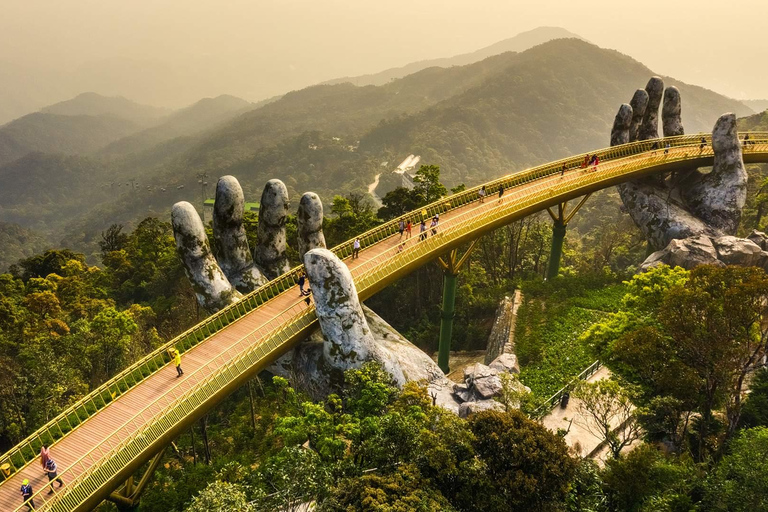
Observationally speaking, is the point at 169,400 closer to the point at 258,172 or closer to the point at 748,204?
the point at 748,204

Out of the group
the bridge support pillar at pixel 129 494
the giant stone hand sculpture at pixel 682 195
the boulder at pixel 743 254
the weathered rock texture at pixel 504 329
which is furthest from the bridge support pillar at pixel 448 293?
the bridge support pillar at pixel 129 494

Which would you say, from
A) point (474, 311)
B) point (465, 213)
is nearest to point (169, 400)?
point (465, 213)

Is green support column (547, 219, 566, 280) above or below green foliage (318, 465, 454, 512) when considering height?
below

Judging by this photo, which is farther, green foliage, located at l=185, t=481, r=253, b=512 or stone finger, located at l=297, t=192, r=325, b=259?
stone finger, located at l=297, t=192, r=325, b=259

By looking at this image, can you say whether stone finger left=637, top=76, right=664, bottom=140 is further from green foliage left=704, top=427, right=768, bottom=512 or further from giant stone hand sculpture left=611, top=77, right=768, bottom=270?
green foliage left=704, top=427, right=768, bottom=512

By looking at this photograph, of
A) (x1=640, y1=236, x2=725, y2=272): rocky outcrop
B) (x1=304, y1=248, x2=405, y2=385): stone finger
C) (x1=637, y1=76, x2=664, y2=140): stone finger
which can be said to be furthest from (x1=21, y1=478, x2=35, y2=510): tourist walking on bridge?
(x1=637, y1=76, x2=664, y2=140): stone finger
